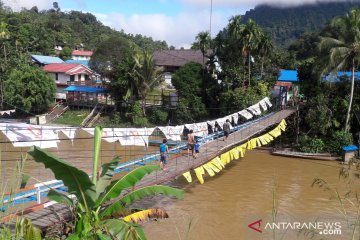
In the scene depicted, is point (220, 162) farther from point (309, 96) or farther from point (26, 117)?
point (26, 117)

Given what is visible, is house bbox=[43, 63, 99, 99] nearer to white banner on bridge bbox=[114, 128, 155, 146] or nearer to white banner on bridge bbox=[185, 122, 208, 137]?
white banner on bridge bbox=[185, 122, 208, 137]

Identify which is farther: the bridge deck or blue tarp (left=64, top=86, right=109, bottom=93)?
blue tarp (left=64, top=86, right=109, bottom=93)

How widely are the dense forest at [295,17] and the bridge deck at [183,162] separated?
95.0 metres

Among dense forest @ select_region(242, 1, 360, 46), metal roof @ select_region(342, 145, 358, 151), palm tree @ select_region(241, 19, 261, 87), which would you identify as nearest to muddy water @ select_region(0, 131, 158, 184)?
palm tree @ select_region(241, 19, 261, 87)

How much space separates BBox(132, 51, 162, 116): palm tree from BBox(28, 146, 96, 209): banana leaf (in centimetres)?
2258

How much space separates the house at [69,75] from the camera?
123 ft

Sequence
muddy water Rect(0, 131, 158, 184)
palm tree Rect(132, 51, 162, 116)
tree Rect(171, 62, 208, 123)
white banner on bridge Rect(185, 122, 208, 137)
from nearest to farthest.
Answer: muddy water Rect(0, 131, 158, 184) < white banner on bridge Rect(185, 122, 208, 137) < tree Rect(171, 62, 208, 123) < palm tree Rect(132, 51, 162, 116)

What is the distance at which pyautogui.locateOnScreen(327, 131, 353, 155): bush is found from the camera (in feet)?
63.7

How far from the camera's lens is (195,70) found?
27.3 meters

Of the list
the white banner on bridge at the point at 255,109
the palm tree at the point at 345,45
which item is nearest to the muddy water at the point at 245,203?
the white banner on bridge at the point at 255,109

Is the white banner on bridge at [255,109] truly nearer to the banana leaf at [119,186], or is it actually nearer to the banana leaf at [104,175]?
the banana leaf at [119,186]

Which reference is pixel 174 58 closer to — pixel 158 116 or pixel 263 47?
pixel 158 116

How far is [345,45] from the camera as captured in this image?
744 inches

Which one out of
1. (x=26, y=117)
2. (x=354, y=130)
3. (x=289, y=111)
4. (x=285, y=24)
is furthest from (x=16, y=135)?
(x=285, y=24)
